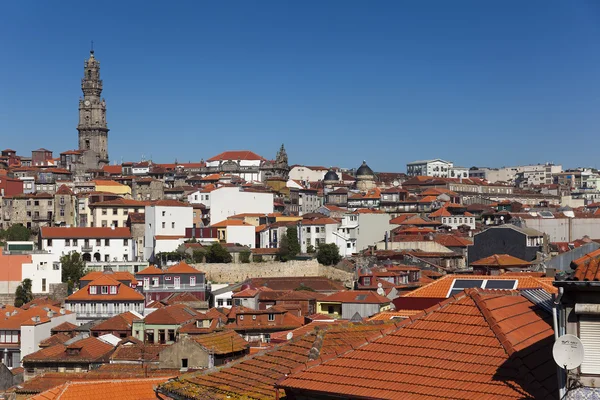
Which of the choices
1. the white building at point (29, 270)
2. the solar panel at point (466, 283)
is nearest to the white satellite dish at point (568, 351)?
the solar panel at point (466, 283)

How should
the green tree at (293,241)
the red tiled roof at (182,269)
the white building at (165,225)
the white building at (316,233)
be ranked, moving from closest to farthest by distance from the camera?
the red tiled roof at (182,269)
the green tree at (293,241)
the white building at (165,225)
the white building at (316,233)

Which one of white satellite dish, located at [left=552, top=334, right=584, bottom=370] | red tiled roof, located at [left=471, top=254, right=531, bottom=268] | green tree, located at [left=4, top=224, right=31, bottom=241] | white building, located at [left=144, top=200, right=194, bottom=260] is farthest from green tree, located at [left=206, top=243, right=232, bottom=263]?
white satellite dish, located at [left=552, top=334, right=584, bottom=370]

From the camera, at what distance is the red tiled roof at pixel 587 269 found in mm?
6562

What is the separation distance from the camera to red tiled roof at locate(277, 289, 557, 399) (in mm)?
7105

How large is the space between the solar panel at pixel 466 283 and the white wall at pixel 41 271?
47374 millimetres

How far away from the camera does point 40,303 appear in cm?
5491

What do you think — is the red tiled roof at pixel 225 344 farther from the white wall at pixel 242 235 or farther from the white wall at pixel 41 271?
the white wall at pixel 242 235

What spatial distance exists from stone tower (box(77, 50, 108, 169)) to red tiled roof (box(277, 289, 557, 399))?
106850 millimetres

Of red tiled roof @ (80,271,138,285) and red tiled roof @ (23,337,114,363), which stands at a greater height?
red tiled roof @ (80,271,138,285)

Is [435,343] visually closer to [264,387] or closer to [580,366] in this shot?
[580,366]

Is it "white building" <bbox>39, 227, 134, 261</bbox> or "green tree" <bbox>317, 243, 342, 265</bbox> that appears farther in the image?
"white building" <bbox>39, 227, 134, 261</bbox>

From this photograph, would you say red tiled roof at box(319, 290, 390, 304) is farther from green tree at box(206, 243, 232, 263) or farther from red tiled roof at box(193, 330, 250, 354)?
green tree at box(206, 243, 232, 263)

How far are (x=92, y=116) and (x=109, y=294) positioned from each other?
66371 millimetres

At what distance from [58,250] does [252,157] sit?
47.3 meters
